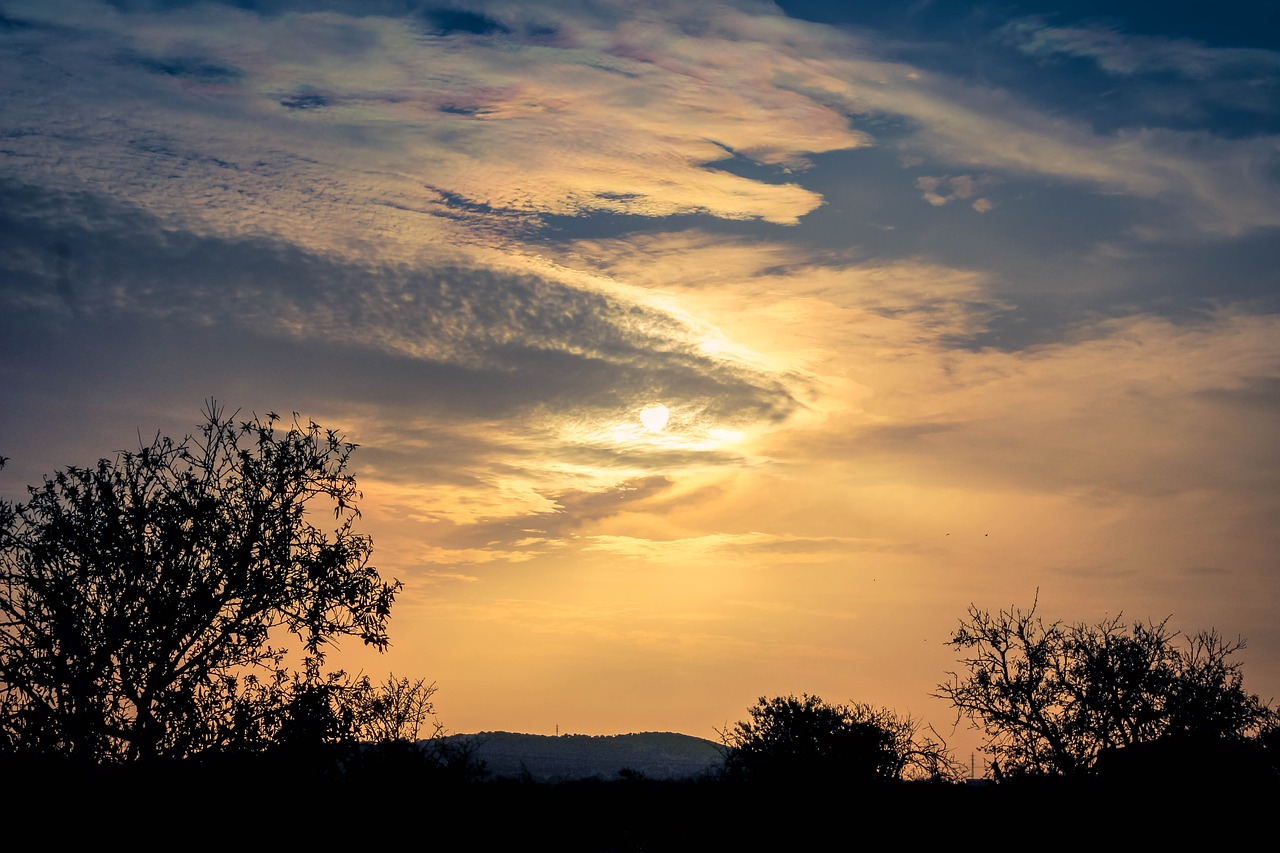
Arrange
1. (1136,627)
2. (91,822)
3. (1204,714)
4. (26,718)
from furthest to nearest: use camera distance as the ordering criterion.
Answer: (1136,627), (1204,714), (26,718), (91,822)

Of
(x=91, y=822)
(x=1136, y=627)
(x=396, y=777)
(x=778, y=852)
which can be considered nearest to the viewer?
(x=91, y=822)

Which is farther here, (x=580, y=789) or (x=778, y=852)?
(x=580, y=789)

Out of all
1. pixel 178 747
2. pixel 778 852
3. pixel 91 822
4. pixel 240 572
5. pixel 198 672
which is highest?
pixel 240 572

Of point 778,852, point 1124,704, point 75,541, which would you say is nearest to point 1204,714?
point 1124,704

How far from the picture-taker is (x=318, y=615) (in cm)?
2364

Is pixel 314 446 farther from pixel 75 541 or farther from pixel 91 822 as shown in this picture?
pixel 91 822

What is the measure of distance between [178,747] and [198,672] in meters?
1.72

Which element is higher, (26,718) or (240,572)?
(240,572)

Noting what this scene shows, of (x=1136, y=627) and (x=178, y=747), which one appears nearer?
(x=178, y=747)

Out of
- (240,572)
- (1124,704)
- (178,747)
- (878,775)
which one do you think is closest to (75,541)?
(240,572)

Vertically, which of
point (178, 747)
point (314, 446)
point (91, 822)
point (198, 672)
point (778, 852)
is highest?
point (314, 446)

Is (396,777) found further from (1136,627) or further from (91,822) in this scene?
(1136,627)

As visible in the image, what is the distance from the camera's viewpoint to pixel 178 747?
20.8m

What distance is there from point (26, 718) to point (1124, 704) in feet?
109
